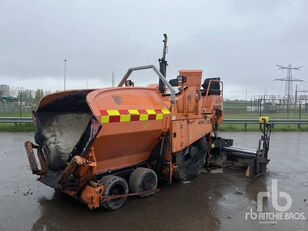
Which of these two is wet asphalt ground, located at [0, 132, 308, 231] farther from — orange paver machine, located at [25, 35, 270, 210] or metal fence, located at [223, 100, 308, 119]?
metal fence, located at [223, 100, 308, 119]

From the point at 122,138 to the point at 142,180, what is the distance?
0.87 metres

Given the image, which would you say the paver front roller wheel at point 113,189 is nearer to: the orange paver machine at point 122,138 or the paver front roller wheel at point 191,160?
the orange paver machine at point 122,138

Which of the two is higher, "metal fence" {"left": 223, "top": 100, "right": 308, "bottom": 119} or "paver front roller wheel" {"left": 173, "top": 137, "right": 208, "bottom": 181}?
"metal fence" {"left": 223, "top": 100, "right": 308, "bottom": 119}

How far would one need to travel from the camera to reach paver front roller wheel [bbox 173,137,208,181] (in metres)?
5.86

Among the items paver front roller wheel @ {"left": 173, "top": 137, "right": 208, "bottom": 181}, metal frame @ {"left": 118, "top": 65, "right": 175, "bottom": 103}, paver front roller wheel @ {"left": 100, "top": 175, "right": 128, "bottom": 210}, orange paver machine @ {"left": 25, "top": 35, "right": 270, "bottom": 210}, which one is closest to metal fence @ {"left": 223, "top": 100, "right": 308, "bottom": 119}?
paver front roller wheel @ {"left": 173, "top": 137, "right": 208, "bottom": 181}

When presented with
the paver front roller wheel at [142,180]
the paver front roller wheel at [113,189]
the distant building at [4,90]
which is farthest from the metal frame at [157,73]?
the distant building at [4,90]

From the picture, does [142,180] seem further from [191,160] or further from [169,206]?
[191,160]

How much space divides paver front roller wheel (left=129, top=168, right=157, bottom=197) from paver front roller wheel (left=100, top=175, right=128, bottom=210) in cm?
25

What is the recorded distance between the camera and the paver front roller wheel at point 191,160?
5.86 meters

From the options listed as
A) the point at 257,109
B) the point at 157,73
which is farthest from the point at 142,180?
the point at 257,109

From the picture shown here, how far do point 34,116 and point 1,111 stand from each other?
18355 mm

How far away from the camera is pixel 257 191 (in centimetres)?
544

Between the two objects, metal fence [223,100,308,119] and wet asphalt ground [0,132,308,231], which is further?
metal fence [223,100,308,119]

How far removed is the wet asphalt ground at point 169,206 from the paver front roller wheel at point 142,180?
18 cm
